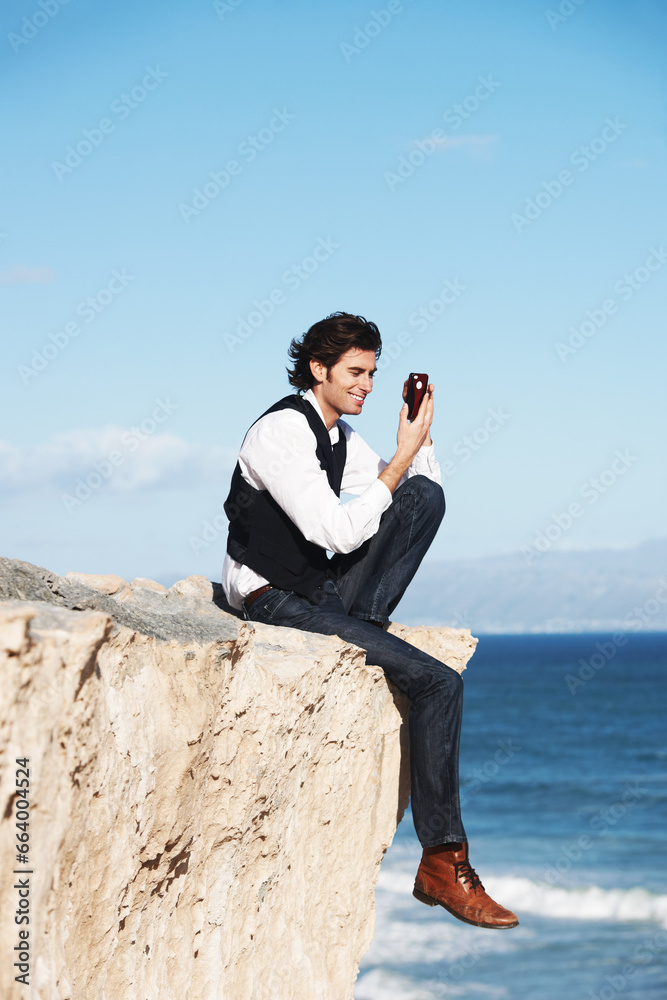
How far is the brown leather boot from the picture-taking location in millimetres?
3990

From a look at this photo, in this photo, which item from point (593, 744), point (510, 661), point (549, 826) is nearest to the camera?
point (549, 826)

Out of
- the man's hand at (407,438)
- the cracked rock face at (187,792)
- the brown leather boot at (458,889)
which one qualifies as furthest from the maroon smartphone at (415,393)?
the brown leather boot at (458,889)

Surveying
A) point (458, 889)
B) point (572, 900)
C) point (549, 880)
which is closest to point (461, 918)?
point (458, 889)

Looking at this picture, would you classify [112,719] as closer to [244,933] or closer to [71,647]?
[71,647]

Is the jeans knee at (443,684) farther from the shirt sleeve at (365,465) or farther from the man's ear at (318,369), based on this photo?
the man's ear at (318,369)

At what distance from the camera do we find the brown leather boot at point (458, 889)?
399 centimetres

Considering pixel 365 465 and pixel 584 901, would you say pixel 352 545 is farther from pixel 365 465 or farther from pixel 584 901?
pixel 584 901

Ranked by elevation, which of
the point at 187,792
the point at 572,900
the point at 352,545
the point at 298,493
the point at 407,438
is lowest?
the point at 572,900

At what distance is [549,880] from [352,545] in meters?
21.0

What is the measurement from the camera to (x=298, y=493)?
13.7ft

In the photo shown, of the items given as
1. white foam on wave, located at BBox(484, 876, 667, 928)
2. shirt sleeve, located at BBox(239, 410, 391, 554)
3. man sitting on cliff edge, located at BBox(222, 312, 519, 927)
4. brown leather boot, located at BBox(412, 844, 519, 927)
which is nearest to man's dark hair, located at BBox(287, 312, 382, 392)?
man sitting on cliff edge, located at BBox(222, 312, 519, 927)

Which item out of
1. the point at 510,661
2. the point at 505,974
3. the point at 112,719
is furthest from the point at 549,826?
the point at 510,661

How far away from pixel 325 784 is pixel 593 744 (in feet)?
136

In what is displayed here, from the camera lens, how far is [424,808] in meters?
4.22
